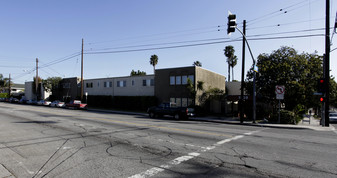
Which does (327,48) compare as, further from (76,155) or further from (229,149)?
(76,155)

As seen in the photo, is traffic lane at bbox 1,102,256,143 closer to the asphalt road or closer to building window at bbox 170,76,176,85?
the asphalt road

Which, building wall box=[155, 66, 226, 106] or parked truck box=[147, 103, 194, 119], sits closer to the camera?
parked truck box=[147, 103, 194, 119]

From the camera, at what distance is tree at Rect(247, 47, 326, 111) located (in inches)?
720

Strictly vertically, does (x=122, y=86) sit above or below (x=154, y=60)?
below

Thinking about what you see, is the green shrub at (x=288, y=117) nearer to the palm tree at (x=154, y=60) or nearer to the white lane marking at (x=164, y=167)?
the white lane marking at (x=164, y=167)

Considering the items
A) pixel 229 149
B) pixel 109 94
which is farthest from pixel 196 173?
pixel 109 94

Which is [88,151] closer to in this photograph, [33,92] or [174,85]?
[174,85]

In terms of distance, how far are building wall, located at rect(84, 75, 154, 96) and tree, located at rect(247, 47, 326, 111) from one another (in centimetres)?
1657

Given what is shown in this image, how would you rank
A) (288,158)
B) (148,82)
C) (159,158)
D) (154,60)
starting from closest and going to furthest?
1. (159,158)
2. (288,158)
3. (148,82)
4. (154,60)

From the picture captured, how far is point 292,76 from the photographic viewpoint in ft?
61.8

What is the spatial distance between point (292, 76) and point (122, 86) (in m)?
25.7

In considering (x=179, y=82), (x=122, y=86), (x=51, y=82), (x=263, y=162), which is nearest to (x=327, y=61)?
(x=263, y=162)

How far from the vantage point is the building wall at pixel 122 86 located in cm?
3164

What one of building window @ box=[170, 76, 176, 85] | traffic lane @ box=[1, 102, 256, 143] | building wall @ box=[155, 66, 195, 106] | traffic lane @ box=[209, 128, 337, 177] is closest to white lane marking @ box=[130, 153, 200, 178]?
traffic lane @ box=[209, 128, 337, 177]
